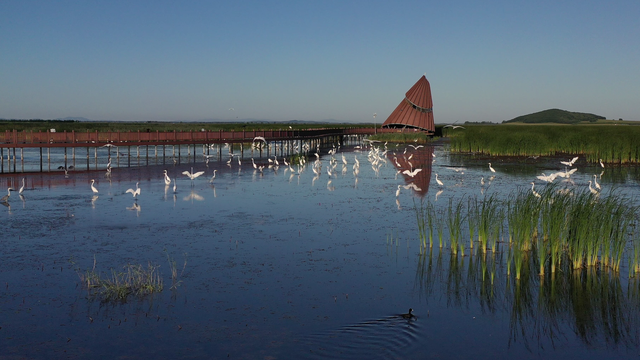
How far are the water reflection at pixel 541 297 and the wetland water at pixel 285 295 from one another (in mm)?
36

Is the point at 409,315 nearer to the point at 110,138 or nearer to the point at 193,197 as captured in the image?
the point at 193,197

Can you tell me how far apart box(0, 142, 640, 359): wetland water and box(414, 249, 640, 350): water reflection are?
36mm

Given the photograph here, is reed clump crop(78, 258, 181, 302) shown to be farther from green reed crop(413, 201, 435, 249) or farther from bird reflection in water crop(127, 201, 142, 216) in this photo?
bird reflection in water crop(127, 201, 142, 216)

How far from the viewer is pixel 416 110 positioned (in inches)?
3617

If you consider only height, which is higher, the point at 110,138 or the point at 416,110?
the point at 416,110

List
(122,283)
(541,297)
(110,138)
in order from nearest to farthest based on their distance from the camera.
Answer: (541,297) → (122,283) → (110,138)

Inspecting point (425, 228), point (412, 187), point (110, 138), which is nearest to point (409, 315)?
point (425, 228)

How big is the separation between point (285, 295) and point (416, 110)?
83279mm

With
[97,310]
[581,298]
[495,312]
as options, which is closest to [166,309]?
[97,310]

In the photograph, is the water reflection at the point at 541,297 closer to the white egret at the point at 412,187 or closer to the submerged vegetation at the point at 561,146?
the white egret at the point at 412,187

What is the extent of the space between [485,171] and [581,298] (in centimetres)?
2597

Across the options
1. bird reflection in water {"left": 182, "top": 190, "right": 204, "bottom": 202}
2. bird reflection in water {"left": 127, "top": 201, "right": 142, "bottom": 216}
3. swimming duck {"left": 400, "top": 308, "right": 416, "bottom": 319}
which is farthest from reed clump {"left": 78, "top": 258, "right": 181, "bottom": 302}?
bird reflection in water {"left": 182, "top": 190, "right": 204, "bottom": 202}

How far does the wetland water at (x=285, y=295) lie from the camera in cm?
859

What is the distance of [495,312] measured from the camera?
999cm
